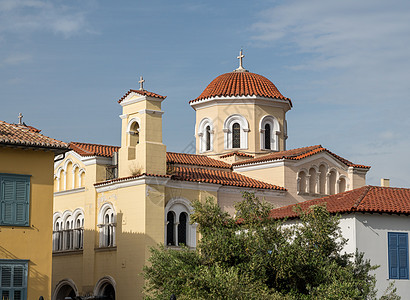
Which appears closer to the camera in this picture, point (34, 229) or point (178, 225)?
point (34, 229)

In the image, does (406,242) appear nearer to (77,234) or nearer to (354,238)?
(354,238)

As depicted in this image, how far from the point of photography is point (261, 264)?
23.3m

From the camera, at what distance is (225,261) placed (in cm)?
2378

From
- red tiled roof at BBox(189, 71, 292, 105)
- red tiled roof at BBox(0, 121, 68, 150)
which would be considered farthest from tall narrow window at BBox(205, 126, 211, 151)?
red tiled roof at BBox(0, 121, 68, 150)

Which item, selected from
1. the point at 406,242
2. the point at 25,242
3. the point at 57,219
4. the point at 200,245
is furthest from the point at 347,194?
the point at 57,219

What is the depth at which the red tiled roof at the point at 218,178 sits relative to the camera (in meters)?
36.2

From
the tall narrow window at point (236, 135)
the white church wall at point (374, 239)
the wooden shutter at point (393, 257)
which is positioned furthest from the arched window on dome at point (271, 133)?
the wooden shutter at point (393, 257)

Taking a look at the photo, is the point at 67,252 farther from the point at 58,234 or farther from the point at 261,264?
the point at 261,264

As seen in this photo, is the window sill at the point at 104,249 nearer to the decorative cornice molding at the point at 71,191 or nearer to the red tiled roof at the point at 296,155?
the decorative cornice molding at the point at 71,191

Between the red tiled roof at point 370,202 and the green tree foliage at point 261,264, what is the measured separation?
6.69 ft

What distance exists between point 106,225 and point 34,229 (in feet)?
38.7

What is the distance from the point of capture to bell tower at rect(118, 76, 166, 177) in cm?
3450

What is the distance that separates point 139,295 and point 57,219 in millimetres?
8558

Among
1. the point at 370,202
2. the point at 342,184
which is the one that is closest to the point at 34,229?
the point at 370,202
